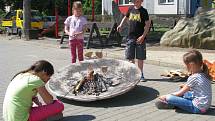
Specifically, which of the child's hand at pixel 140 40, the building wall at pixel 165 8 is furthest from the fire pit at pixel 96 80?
the building wall at pixel 165 8

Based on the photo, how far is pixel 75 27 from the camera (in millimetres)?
9938

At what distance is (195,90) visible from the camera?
6.29 metres

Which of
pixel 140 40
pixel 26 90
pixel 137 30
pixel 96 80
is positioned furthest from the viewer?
pixel 137 30

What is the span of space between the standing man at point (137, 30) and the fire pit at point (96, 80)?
2.60ft

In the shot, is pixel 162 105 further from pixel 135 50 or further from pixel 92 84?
pixel 135 50

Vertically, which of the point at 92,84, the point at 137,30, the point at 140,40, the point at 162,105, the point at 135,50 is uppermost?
the point at 137,30

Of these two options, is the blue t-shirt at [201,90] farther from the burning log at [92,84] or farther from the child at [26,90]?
the child at [26,90]

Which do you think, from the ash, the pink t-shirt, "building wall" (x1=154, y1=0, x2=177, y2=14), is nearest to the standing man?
the pink t-shirt

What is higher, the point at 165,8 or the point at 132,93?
the point at 165,8

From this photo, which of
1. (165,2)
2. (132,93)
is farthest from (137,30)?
(165,2)

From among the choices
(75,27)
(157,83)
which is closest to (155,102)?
(157,83)

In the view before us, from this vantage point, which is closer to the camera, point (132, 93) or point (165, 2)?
point (132, 93)

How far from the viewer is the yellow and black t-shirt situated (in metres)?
8.86

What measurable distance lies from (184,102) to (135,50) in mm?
2924
